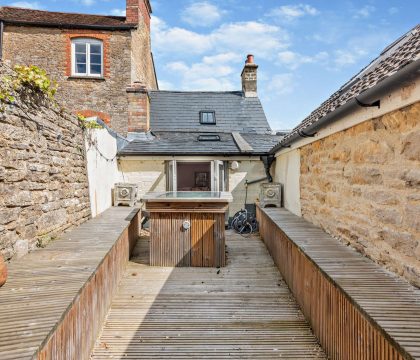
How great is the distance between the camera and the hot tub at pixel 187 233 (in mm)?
6188

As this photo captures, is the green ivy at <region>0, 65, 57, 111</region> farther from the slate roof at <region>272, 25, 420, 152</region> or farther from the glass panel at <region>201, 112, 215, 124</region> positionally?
the glass panel at <region>201, 112, 215, 124</region>

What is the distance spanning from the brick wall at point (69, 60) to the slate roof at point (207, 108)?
156 centimetres

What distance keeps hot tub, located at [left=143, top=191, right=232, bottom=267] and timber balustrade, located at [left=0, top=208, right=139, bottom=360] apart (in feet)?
4.18

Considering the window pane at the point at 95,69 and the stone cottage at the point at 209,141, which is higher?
the window pane at the point at 95,69

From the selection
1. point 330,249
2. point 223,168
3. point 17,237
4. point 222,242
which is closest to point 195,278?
point 222,242

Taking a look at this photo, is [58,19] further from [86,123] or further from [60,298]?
[60,298]

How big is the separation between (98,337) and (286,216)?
4.83 metres

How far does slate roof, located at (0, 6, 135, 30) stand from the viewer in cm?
1185

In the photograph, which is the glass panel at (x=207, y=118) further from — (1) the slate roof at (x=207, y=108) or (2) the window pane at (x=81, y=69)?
(2) the window pane at (x=81, y=69)

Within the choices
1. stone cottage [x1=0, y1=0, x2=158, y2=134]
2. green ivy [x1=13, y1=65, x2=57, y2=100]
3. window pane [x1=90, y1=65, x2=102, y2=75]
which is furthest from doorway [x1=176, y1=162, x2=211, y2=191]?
green ivy [x1=13, y1=65, x2=57, y2=100]

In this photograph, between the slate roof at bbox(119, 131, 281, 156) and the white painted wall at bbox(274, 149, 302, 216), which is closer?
the white painted wall at bbox(274, 149, 302, 216)

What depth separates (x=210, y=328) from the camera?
152 inches

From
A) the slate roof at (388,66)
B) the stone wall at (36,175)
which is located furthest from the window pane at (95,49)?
the slate roof at (388,66)

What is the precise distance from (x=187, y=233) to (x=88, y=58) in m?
9.87
